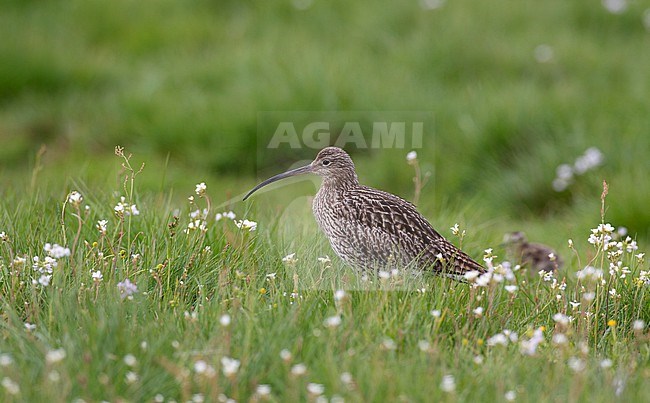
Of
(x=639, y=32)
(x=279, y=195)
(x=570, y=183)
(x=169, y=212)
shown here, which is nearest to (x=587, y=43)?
(x=639, y=32)

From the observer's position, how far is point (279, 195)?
9.69m

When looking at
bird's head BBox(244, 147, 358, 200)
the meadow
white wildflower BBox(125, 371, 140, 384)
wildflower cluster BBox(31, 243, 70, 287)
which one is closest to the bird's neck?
bird's head BBox(244, 147, 358, 200)

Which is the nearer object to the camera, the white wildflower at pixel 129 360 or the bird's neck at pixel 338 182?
the white wildflower at pixel 129 360

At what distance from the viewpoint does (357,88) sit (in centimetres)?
1095

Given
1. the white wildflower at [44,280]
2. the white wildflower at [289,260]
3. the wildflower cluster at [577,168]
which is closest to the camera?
the white wildflower at [44,280]

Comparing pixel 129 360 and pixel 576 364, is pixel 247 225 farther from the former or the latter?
pixel 576 364

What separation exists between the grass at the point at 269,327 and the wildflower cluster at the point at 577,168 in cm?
368

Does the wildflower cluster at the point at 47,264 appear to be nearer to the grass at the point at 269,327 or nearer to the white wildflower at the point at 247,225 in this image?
the grass at the point at 269,327

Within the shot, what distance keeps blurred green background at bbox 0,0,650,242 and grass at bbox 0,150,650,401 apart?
301 cm

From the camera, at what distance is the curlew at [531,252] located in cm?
746

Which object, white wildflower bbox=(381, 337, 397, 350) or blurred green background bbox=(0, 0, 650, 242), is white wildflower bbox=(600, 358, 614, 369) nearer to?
white wildflower bbox=(381, 337, 397, 350)

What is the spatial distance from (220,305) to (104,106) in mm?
6969

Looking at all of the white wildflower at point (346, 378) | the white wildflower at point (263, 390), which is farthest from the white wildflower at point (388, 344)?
the white wildflower at point (263, 390)

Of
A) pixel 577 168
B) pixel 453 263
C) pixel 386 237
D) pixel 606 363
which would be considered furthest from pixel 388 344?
pixel 577 168
